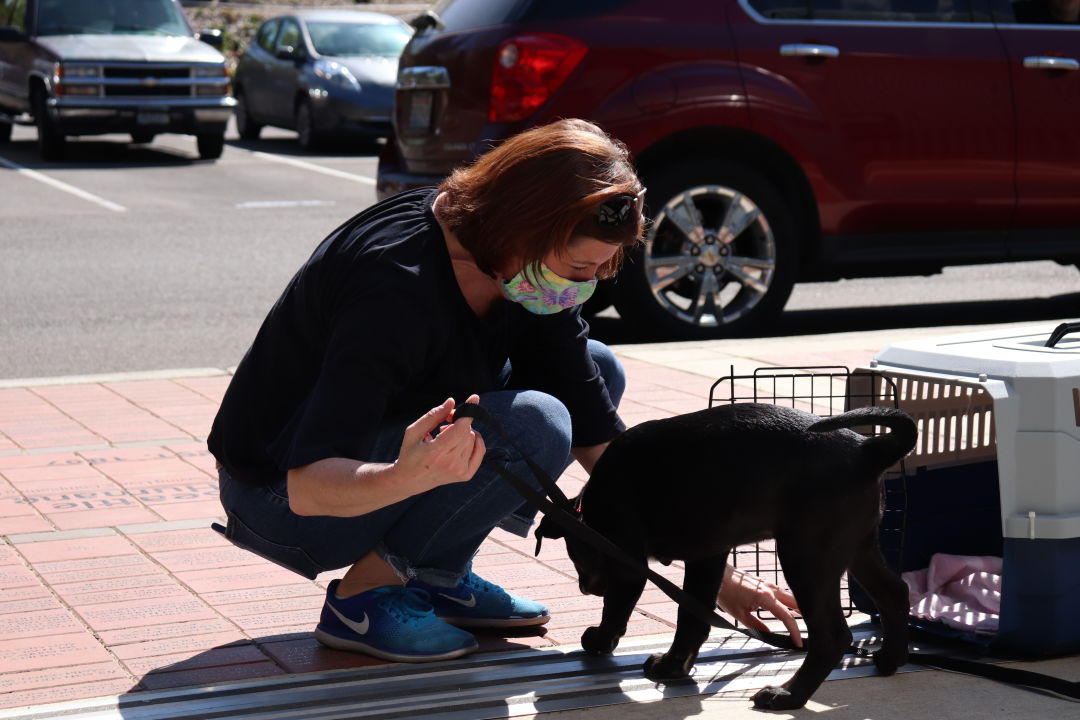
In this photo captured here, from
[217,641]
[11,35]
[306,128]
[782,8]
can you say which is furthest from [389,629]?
[306,128]

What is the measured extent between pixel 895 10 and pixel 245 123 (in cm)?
1328

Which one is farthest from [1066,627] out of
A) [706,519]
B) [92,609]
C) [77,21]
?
[77,21]

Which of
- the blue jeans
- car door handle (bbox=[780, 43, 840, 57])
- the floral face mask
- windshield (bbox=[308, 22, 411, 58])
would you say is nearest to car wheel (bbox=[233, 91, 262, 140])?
windshield (bbox=[308, 22, 411, 58])

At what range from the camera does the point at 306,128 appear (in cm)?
1730

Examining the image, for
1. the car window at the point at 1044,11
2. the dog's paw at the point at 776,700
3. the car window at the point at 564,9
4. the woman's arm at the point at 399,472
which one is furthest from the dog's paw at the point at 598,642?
the car window at the point at 1044,11

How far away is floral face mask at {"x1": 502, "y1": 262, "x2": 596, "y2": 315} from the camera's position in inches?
115

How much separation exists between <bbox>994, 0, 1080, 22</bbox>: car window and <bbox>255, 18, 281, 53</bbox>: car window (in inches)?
480

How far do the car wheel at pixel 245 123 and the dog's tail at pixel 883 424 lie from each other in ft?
55.0

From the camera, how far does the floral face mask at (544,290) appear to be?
2.92 metres

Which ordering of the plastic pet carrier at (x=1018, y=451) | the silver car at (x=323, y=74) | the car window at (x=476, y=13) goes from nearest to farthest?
the plastic pet carrier at (x=1018, y=451)
the car window at (x=476, y=13)
the silver car at (x=323, y=74)

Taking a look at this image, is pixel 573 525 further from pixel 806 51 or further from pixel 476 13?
pixel 476 13

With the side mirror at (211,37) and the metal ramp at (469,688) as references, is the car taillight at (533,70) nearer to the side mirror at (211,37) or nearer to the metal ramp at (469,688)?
the metal ramp at (469,688)

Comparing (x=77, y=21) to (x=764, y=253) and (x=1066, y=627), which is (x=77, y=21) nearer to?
(x=764, y=253)

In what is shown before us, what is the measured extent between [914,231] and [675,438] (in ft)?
14.0
